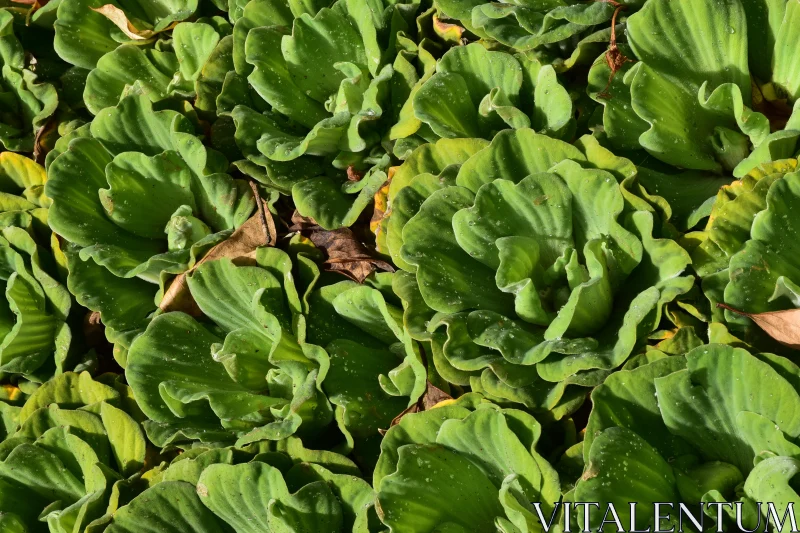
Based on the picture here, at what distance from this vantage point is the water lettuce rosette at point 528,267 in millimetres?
818

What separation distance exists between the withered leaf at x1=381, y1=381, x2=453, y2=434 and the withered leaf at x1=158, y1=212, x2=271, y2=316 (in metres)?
0.31

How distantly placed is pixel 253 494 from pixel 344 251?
325mm

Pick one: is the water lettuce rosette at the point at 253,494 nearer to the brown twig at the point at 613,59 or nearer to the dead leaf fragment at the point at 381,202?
the dead leaf fragment at the point at 381,202

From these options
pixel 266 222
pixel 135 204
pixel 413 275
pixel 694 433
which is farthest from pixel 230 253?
pixel 694 433

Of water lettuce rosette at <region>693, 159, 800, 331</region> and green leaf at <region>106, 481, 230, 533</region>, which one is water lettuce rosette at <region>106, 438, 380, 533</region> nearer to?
green leaf at <region>106, 481, 230, 533</region>

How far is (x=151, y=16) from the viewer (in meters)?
1.35

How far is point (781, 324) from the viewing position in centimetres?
77

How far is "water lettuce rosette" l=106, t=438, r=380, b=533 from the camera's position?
2.91 ft

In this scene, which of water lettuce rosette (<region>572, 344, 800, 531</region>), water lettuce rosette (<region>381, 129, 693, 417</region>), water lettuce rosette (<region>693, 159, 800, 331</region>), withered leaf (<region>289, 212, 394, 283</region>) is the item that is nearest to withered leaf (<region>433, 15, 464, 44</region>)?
water lettuce rosette (<region>381, 129, 693, 417</region>)

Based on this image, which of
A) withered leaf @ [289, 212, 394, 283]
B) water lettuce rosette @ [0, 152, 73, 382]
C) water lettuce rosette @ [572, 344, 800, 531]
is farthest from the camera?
water lettuce rosette @ [0, 152, 73, 382]

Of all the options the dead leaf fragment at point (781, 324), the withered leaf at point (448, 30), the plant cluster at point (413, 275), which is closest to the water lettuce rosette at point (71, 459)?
the plant cluster at point (413, 275)

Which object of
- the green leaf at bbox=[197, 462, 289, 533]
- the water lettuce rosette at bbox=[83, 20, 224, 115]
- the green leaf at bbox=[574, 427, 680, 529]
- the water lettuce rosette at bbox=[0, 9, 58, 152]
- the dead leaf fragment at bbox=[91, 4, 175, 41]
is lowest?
the green leaf at bbox=[197, 462, 289, 533]

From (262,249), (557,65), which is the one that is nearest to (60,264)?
(262,249)

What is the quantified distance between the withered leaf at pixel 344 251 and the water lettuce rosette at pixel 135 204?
0.10 metres
